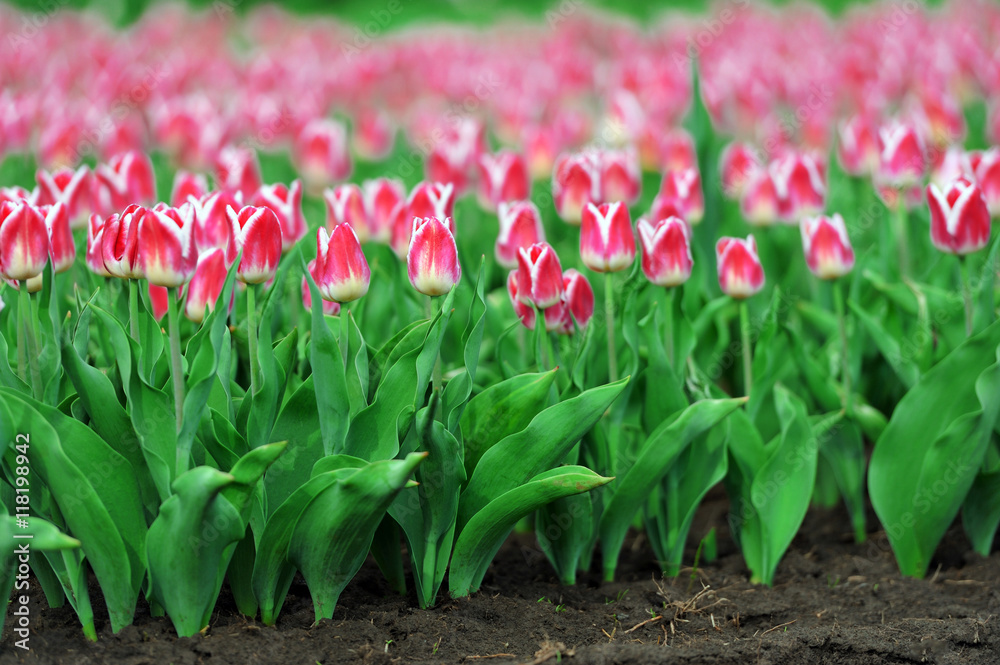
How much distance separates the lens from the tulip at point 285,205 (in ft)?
8.18

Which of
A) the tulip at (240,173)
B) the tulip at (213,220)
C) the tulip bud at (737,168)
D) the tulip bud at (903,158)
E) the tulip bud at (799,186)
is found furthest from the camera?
the tulip bud at (737,168)

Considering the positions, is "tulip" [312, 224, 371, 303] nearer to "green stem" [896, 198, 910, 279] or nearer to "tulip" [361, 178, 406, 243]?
"tulip" [361, 178, 406, 243]

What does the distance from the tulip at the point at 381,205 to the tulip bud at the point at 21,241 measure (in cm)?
111

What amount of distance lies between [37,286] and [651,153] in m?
2.97

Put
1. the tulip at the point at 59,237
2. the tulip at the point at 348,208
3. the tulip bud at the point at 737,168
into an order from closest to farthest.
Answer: the tulip at the point at 59,237, the tulip at the point at 348,208, the tulip bud at the point at 737,168

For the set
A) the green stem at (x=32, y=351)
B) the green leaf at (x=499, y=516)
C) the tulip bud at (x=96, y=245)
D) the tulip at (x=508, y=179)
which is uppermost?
the tulip at (x=508, y=179)

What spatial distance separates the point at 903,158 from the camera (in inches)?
131

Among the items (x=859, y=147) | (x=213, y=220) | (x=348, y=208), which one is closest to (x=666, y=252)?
(x=348, y=208)

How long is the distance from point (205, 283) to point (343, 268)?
434mm

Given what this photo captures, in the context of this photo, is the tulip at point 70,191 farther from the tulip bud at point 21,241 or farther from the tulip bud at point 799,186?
the tulip bud at point 799,186

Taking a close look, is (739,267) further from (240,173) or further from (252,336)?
(240,173)

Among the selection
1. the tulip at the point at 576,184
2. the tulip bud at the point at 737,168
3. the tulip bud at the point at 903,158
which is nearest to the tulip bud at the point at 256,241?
the tulip at the point at 576,184

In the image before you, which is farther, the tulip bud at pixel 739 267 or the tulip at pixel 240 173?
the tulip at pixel 240 173

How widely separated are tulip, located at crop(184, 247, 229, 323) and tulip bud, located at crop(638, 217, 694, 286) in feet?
3.24
